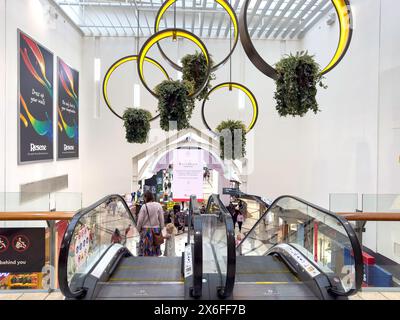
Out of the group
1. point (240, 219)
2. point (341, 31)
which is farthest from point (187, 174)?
point (341, 31)

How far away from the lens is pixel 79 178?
9328 millimetres

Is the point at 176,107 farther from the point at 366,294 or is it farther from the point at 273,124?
the point at 273,124

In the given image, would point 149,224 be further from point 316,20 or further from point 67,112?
point 316,20

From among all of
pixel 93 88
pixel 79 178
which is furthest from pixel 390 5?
pixel 79 178

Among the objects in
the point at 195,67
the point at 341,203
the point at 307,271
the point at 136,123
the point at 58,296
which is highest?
the point at 195,67

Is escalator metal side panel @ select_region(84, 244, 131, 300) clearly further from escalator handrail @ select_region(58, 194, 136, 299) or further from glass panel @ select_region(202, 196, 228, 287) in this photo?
glass panel @ select_region(202, 196, 228, 287)

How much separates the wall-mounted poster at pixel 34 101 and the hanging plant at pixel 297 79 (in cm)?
530

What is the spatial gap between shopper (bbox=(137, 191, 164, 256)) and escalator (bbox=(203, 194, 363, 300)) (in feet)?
6.23

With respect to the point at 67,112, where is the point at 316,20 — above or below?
above

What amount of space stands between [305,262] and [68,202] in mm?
3377

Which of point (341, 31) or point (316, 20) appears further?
point (316, 20)

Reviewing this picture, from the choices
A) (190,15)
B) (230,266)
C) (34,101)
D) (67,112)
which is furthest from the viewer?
(67,112)

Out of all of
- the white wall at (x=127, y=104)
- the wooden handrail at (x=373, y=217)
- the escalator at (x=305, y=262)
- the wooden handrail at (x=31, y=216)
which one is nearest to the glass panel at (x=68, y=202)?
the wooden handrail at (x=31, y=216)

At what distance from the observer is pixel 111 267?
Answer: 3.33 meters
